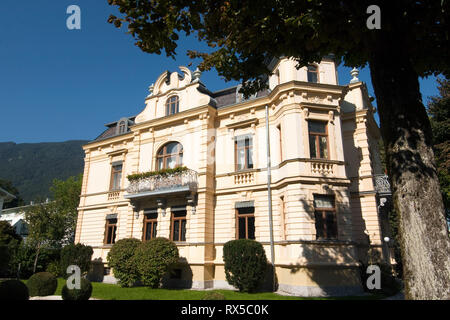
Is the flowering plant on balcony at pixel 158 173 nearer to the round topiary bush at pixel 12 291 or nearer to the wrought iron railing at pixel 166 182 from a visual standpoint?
the wrought iron railing at pixel 166 182

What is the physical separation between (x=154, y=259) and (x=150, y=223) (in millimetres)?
4159

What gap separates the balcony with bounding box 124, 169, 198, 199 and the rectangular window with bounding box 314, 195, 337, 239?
7052 millimetres

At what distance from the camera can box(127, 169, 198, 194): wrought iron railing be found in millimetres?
18122

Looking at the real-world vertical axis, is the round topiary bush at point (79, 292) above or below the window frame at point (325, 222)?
below

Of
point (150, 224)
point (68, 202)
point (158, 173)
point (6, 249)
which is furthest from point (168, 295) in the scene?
point (68, 202)

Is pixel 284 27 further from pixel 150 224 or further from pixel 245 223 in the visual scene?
pixel 150 224

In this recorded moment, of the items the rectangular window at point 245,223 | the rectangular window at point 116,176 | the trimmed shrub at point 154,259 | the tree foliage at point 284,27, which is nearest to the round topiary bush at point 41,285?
the trimmed shrub at point 154,259

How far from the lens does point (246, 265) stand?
14641mm

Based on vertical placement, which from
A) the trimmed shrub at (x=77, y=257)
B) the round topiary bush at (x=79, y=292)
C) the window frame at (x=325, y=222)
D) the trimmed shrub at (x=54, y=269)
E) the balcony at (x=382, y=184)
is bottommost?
the round topiary bush at (x=79, y=292)

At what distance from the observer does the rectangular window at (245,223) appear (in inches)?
675

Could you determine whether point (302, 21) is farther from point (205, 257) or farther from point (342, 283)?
point (205, 257)

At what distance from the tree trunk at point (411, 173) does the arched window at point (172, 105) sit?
1639cm
